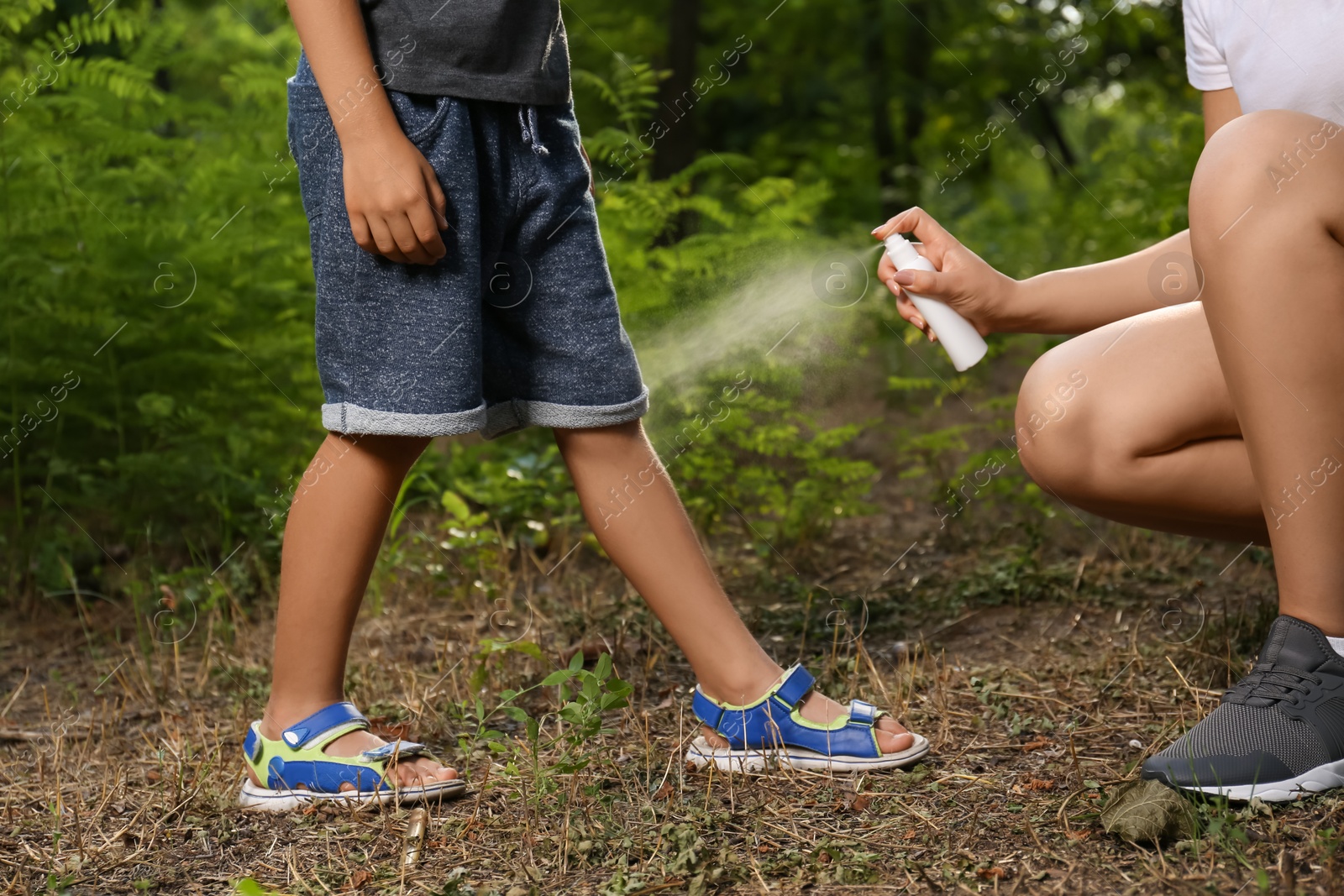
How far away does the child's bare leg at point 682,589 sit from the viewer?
1.96 meters

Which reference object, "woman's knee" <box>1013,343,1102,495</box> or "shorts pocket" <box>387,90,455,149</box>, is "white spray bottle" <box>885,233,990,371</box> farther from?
"shorts pocket" <box>387,90,455,149</box>

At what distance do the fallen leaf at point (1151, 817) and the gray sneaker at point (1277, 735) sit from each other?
0.06 m

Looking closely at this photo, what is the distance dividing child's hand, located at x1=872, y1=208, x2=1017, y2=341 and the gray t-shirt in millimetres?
665

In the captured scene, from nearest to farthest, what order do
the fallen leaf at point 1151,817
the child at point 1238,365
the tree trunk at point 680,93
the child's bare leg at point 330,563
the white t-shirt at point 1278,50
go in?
1. the fallen leaf at point 1151,817
2. the child at point 1238,365
3. the white t-shirt at point 1278,50
4. the child's bare leg at point 330,563
5. the tree trunk at point 680,93

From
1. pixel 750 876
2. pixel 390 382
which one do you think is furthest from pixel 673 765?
pixel 390 382

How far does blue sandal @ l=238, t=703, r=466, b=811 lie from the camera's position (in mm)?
1861

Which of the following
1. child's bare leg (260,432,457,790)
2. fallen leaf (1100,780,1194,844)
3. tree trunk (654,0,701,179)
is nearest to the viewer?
fallen leaf (1100,780,1194,844)

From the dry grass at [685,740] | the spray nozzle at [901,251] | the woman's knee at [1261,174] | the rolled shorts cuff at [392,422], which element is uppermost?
the woman's knee at [1261,174]

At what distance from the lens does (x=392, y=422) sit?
5.93 ft

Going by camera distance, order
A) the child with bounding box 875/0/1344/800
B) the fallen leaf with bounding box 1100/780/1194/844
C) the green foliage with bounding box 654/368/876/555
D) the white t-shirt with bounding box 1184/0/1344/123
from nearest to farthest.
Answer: the fallen leaf with bounding box 1100/780/1194/844
the child with bounding box 875/0/1344/800
the white t-shirt with bounding box 1184/0/1344/123
the green foliage with bounding box 654/368/876/555

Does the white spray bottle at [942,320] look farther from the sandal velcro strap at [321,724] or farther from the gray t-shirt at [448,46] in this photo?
the sandal velcro strap at [321,724]

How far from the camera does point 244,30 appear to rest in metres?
7.82

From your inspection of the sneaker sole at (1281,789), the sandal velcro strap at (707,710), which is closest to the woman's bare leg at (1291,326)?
the sneaker sole at (1281,789)

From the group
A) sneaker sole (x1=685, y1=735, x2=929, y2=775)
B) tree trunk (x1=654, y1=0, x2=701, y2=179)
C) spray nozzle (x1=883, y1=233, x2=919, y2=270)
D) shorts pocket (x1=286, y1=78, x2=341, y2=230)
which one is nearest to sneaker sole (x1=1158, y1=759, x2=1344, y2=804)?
sneaker sole (x1=685, y1=735, x2=929, y2=775)
